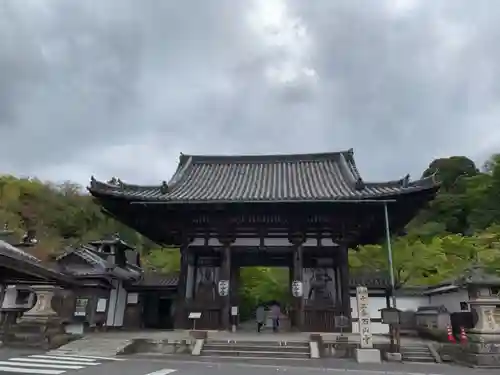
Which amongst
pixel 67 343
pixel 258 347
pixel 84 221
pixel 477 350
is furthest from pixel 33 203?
pixel 477 350

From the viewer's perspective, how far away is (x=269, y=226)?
1578cm

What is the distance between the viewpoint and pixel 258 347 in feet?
40.9

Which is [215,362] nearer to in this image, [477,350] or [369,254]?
[477,350]

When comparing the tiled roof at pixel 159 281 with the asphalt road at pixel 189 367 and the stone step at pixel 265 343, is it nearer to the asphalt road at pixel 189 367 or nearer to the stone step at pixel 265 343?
the stone step at pixel 265 343

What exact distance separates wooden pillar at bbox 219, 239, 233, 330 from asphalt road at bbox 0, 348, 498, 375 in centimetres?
316

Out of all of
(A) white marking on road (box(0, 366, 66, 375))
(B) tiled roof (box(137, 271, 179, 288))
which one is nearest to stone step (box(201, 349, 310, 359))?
(A) white marking on road (box(0, 366, 66, 375))

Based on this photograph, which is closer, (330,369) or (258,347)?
(330,369)

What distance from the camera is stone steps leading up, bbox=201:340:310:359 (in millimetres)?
12078

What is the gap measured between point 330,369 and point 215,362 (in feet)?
10.5

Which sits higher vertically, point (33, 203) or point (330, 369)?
point (33, 203)

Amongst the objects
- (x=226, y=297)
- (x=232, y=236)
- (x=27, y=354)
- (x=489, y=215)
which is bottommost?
(x=27, y=354)

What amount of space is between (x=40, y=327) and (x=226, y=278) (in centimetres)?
732

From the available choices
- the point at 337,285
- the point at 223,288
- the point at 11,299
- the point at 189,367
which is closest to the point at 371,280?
the point at 337,285

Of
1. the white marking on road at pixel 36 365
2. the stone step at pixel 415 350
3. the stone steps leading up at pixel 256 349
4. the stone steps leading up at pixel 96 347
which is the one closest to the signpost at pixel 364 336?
the stone step at pixel 415 350
